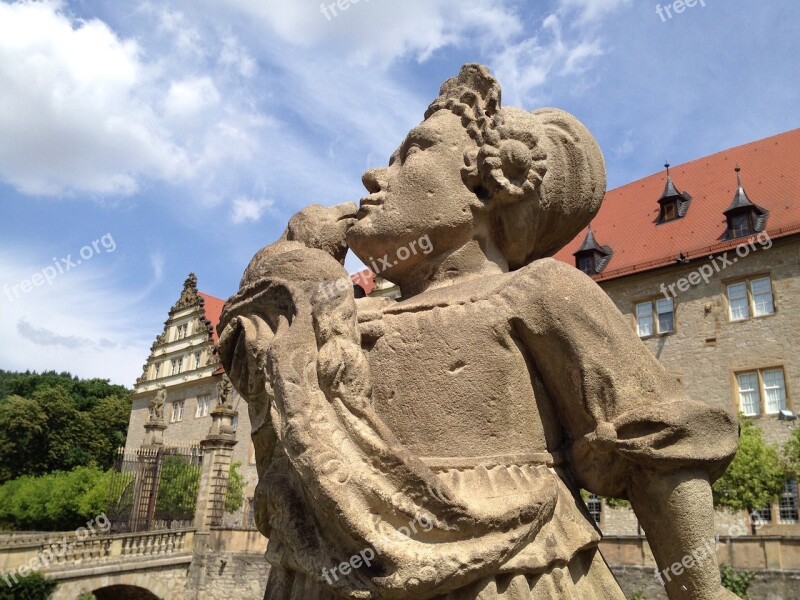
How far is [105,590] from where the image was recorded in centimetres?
1986

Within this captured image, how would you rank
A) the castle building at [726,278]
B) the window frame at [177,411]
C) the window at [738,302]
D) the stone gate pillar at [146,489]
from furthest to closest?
the window frame at [177,411], the window at [738,302], the stone gate pillar at [146,489], the castle building at [726,278]

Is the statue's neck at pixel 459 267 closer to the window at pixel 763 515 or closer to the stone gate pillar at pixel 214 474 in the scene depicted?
the stone gate pillar at pixel 214 474

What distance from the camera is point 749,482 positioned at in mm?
17266

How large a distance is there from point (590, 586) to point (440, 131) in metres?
1.62

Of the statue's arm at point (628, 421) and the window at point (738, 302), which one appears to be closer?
the statue's arm at point (628, 421)

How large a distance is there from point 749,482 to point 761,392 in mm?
5275

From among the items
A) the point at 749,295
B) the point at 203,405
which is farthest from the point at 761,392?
the point at 203,405

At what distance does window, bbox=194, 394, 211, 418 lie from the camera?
125 ft

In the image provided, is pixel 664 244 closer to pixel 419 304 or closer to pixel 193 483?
pixel 193 483

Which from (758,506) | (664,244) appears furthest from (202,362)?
(758,506)

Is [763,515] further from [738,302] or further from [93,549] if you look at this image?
[93,549]

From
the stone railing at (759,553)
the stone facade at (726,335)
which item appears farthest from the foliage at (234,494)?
the stone railing at (759,553)

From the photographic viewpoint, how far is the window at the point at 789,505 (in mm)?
19797

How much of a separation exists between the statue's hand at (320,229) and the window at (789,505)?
2122 centimetres
